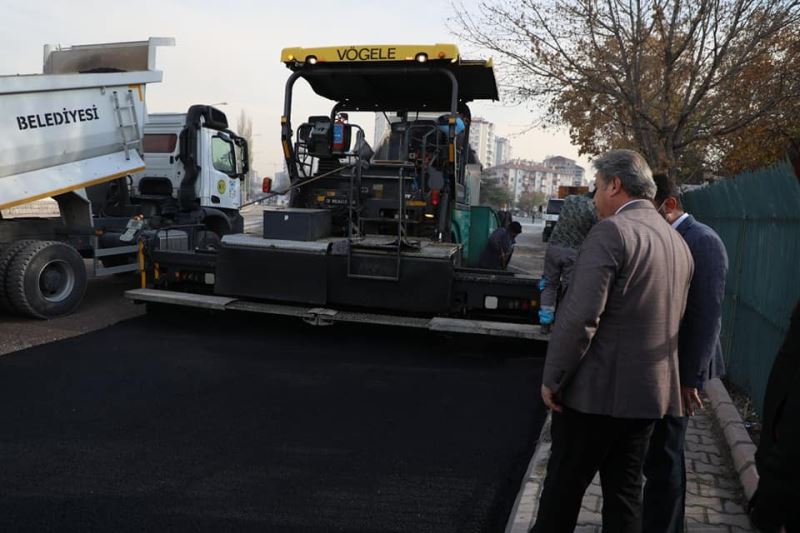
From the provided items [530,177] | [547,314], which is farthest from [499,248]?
[530,177]

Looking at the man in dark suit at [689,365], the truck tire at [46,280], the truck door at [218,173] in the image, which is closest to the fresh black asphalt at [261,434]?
the man in dark suit at [689,365]

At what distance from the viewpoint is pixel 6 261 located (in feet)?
23.9

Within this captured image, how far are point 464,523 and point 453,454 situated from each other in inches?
33.5

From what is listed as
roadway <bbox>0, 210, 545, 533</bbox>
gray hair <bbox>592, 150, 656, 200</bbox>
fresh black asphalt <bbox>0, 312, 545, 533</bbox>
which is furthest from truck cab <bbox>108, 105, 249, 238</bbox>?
gray hair <bbox>592, 150, 656, 200</bbox>

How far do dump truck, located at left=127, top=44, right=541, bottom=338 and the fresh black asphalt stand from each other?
0.51 m

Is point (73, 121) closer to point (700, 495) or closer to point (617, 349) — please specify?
point (617, 349)

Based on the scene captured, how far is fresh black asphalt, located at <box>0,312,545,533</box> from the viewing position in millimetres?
3250

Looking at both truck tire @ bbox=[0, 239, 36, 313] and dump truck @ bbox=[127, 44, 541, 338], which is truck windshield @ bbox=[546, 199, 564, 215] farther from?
truck tire @ bbox=[0, 239, 36, 313]

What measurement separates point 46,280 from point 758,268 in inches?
308

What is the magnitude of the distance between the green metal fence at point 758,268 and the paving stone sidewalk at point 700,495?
92cm

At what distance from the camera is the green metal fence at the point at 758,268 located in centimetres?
432

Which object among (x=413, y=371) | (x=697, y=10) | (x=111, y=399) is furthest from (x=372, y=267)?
(x=697, y=10)

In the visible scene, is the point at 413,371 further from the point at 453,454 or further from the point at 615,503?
the point at 615,503

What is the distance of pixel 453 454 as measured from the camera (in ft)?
13.4
